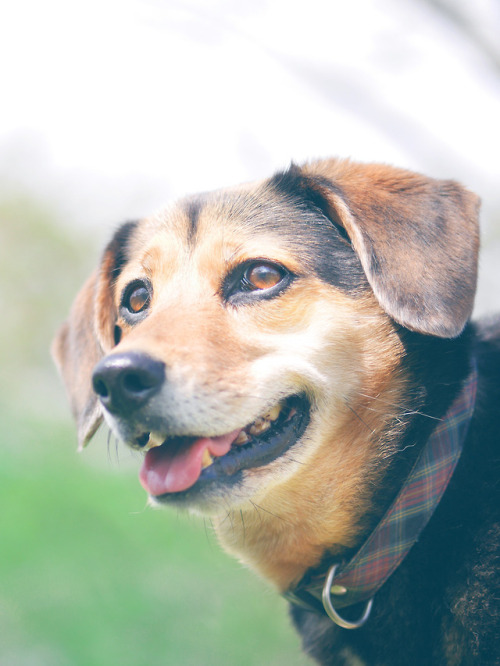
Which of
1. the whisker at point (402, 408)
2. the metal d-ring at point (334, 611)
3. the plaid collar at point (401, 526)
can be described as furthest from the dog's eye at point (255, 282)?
the metal d-ring at point (334, 611)

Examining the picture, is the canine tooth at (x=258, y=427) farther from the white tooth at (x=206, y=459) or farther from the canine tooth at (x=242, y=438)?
the white tooth at (x=206, y=459)

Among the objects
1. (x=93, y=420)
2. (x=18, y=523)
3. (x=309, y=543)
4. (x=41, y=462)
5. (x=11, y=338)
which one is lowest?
(x=11, y=338)

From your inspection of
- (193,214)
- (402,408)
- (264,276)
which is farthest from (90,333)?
(402,408)

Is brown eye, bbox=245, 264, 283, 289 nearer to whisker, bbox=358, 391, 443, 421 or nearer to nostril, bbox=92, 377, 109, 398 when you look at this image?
whisker, bbox=358, 391, 443, 421

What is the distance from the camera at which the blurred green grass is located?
429cm

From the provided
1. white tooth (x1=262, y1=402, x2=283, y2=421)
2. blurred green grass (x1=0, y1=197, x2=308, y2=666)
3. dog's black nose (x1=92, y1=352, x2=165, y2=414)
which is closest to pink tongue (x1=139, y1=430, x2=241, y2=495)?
white tooth (x1=262, y1=402, x2=283, y2=421)

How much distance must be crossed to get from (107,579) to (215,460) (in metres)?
3.30

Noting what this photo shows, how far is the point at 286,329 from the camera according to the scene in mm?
2572

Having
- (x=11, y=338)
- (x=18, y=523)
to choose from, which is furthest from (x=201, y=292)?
(x=11, y=338)

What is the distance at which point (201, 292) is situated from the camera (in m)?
2.77

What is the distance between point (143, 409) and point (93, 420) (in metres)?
1.03

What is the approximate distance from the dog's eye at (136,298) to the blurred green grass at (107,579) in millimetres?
709

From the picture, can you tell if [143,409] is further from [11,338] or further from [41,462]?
[11,338]

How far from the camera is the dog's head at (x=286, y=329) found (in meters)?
2.32
